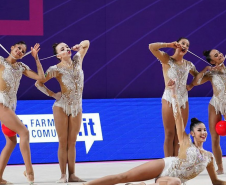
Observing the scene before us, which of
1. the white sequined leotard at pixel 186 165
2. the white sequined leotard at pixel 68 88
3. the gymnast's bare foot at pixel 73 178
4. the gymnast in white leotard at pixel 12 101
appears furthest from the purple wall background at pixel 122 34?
the white sequined leotard at pixel 186 165

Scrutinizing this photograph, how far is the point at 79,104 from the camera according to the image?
19.1 ft

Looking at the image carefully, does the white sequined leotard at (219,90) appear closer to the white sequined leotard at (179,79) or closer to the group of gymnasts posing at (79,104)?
the group of gymnasts posing at (79,104)

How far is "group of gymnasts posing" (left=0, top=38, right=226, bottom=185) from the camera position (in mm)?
4816

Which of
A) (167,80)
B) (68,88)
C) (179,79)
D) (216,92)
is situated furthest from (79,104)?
(216,92)

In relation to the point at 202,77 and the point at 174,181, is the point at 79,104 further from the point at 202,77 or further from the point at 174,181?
the point at 174,181

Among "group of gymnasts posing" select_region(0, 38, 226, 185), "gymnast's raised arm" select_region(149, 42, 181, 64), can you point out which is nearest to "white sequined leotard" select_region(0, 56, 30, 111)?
"group of gymnasts posing" select_region(0, 38, 226, 185)

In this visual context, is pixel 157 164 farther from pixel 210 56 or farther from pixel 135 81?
pixel 135 81

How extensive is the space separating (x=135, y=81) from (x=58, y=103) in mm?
2566

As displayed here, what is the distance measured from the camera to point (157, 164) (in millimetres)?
4672

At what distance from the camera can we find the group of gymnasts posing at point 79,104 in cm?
482

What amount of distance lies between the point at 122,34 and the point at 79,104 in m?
2.51

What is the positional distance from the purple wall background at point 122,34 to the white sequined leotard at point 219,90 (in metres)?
2.13

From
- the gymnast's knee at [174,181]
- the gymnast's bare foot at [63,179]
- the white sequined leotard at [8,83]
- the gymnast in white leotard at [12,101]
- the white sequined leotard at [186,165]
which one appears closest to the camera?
the gymnast's knee at [174,181]

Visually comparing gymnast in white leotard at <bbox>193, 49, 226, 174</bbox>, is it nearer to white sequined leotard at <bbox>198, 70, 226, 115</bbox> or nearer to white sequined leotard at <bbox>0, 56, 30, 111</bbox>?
white sequined leotard at <bbox>198, 70, 226, 115</bbox>
